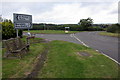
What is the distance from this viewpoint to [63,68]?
5.35 metres

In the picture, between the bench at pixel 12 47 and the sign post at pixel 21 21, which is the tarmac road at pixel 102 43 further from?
the sign post at pixel 21 21

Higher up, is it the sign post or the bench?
the sign post

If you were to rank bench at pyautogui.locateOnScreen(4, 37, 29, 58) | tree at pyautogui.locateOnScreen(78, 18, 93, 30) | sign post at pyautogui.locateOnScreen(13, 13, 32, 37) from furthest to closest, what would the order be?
tree at pyautogui.locateOnScreen(78, 18, 93, 30)
sign post at pyautogui.locateOnScreen(13, 13, 32, 37)
bench at pyautogui.locateOnScreen(4, 37, 29, 58)

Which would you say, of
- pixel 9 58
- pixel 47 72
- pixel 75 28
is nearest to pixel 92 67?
pixel 47 72

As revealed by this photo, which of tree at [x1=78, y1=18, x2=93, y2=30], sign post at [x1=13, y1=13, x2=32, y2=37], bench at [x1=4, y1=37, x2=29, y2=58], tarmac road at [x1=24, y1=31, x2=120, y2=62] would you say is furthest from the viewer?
tree at [x1=78, y1=18, x2=93, y2=30]

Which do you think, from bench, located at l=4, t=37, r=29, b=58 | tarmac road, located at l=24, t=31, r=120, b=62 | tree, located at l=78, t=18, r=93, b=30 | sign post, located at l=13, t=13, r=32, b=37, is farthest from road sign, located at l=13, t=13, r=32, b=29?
tree, located at l=78, t=18, r=93, b=30

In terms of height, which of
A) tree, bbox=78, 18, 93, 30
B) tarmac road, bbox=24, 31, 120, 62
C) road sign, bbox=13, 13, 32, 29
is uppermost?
tree, bbox=78, 18, 93, 30

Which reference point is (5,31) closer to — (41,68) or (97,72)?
(41,68)

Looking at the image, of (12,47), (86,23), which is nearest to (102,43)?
(12,47)

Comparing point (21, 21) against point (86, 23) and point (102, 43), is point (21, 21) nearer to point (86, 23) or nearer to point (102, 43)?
point (102, 43)

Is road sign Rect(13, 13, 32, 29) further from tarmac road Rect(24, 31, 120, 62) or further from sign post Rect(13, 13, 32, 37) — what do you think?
tarmac road Rect(24, 31, 120, 62)

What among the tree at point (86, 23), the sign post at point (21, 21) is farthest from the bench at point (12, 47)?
the tree at point (86, 23)

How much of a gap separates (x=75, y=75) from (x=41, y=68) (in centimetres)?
143

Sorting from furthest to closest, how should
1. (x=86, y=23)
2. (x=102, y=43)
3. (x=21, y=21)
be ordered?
(x=86, y=23) → (x=102, y=43) → (x=21, y=21)
